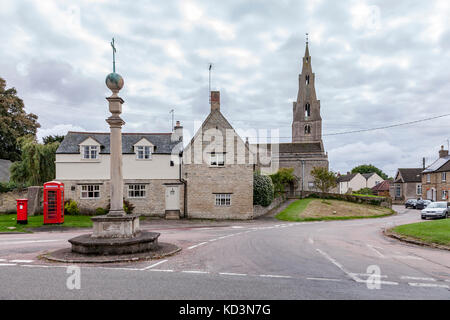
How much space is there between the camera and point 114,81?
10.8 m

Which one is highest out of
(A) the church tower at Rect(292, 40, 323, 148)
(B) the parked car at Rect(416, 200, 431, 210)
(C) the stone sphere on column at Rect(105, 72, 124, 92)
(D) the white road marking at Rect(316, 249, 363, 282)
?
(A) the church tower at Rect(292, 40, 323, 148)

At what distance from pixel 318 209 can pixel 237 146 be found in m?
13.4

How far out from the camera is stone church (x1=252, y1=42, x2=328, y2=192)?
204ft

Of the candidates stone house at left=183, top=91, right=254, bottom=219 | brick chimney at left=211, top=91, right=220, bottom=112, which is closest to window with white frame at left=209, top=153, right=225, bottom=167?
stone house at left=183, top=91, right=254, bottom=219

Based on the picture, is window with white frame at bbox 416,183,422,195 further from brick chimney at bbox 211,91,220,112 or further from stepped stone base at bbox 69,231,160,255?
stepped stone base at bbox 69,231,160,255

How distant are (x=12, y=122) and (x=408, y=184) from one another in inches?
2937

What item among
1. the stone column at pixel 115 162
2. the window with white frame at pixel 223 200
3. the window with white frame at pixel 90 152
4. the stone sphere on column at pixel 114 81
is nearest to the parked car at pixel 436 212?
the window with white frame at pixel 223 200

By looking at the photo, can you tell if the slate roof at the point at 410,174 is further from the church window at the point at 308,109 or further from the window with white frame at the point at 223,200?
the window with white frame at the point at 223,200

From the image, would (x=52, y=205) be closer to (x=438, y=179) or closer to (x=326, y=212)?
(x=326, y=212)

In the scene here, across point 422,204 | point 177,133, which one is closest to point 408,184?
point 422,204

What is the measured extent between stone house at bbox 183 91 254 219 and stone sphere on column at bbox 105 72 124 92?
14290 millimetres
